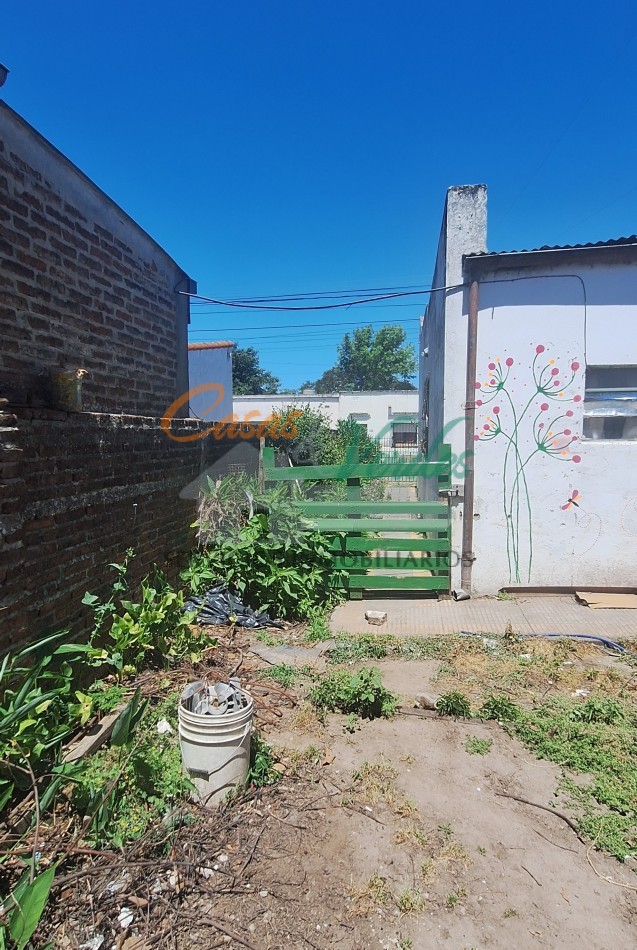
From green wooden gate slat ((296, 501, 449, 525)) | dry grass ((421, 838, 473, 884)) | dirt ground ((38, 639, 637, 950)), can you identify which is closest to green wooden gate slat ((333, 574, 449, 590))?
green wooden gate slat ((296, 501, 449, 525))

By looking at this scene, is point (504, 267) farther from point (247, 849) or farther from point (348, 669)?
point (247, 849)

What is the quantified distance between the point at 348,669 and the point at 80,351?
353 cm

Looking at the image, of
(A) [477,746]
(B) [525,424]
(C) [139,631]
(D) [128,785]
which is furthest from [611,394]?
(D) [128,785]

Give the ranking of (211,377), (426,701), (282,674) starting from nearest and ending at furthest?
1. (426,701)
2. (282,674)
3. (211,377)

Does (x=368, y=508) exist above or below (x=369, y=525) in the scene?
above

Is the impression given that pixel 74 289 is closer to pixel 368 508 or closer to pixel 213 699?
pixel 213 699

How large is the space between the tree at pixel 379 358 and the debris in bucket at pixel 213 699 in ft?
160

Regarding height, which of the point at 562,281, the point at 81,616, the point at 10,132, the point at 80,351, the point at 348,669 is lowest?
the point at 348,669

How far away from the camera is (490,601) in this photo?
19.0 feet

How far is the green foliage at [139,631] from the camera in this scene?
11.6 ft

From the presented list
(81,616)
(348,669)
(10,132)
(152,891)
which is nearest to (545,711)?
(348,669)

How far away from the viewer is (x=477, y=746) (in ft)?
10.0

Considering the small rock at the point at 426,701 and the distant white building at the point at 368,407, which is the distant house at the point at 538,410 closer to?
the small rock at the point at 426,701

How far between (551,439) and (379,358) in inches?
1819
